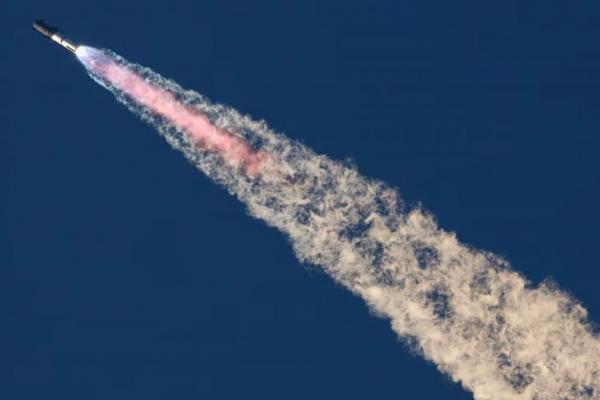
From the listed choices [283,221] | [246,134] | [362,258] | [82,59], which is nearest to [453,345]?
[362,258]

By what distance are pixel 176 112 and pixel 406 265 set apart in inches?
898

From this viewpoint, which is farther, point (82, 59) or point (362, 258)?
point (82, 59)

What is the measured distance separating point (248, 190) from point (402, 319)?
53.1 ft

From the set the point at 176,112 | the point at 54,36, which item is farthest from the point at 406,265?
the point at 54,36

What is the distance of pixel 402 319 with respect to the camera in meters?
80.4

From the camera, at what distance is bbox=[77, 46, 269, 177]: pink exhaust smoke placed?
3243 inches

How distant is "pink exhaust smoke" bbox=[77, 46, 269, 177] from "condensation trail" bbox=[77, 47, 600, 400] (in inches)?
4.3

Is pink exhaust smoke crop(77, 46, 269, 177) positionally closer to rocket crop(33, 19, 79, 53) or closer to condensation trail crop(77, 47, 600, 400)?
condensation trail crop(77, 47, 600, 400)

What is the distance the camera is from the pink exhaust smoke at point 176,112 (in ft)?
270

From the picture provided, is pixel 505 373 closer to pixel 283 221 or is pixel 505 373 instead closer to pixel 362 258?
pixel 362 258

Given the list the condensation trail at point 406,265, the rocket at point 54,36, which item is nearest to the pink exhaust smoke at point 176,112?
the condensation trail at point 406,265

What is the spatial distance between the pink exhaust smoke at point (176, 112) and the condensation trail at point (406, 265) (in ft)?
0.36

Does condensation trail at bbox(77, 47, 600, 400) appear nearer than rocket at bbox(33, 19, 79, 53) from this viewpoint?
Yes

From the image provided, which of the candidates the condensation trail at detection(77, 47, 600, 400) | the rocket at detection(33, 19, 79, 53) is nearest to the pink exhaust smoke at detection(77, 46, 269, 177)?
the condensation trail at detection(77, 47, 600, 400)
